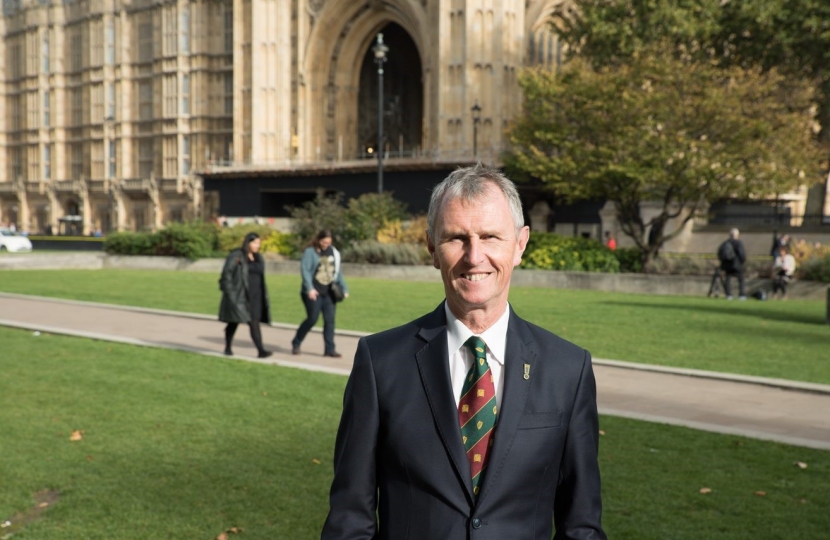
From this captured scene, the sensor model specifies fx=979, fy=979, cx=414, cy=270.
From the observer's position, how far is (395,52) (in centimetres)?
6269

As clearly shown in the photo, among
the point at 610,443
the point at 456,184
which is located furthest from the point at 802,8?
the point at 456,184

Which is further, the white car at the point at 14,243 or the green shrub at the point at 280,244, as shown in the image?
the white car at the point at 14,243

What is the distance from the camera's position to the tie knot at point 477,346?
9.09 ft

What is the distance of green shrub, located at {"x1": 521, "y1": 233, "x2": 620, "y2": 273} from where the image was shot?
29.9 meters

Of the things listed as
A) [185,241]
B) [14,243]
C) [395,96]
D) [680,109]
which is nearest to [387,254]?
[185,241]

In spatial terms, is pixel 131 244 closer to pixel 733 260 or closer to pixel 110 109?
pixel 733 260

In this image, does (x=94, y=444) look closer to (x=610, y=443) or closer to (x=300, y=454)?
(x=300, y=454)

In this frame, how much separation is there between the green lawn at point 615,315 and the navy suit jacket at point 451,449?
32.9 ft

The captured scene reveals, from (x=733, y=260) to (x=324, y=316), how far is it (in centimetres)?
1409

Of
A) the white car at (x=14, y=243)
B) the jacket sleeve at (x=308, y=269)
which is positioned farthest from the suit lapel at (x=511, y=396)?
the white car at (x=14, y=243)

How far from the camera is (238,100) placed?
2283 inches

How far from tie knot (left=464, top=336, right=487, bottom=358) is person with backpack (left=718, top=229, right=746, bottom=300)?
74.2 feet

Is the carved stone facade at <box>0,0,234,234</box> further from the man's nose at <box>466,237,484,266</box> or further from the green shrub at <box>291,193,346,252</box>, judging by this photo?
the man's nose at <box>466,237,484,266</box>

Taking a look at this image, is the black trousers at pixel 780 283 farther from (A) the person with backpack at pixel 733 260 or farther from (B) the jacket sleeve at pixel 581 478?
(B) the jacket sleeve at pixel 581 478
